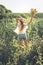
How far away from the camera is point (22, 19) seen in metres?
2.88

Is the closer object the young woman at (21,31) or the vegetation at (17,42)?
the vegetation at (17,42)

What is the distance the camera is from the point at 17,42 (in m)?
2.77

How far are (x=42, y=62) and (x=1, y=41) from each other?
17.5 inches

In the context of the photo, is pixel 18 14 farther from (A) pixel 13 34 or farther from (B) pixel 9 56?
(B) pixel 9 56

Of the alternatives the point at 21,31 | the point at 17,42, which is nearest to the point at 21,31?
the point at 21,31

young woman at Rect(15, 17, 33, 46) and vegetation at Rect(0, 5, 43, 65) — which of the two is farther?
young woman at Rect(15, 17, 33, 46)

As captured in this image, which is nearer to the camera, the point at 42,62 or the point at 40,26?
the point at 42,62

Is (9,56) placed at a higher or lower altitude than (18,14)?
lower

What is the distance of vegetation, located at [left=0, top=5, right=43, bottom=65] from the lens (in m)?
2.65

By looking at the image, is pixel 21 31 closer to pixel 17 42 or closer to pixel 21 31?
pixel 21 31

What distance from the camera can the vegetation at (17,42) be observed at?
8.69 ft

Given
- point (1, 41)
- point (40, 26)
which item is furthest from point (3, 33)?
point (40, 26)

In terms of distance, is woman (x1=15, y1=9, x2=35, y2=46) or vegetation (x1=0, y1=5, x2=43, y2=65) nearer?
vegetation (x1=0, y1=5, x2=43, y2=65)

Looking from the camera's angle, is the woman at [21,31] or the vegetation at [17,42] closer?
the vegetation at [17,42]
